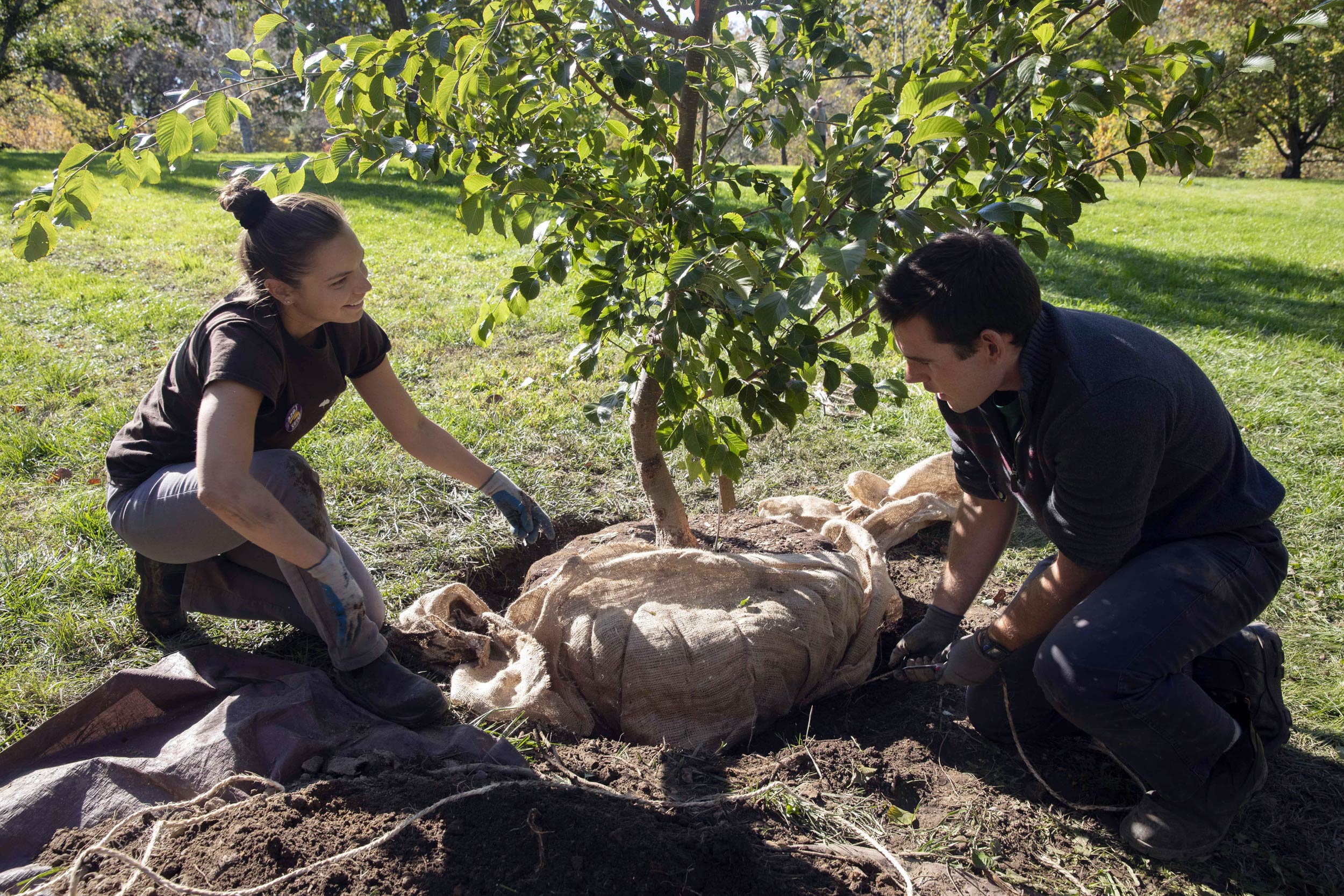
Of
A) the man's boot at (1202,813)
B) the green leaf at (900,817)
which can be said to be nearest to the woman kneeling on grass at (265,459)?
the green leaf at (900,817)

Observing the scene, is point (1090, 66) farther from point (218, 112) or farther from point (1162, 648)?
point (218, 112)

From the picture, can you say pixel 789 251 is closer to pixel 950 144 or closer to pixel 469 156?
pixel 950 144

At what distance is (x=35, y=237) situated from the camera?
1724 millimetres

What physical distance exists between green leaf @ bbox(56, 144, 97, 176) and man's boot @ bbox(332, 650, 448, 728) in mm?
1306

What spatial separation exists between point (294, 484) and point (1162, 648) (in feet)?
6.75

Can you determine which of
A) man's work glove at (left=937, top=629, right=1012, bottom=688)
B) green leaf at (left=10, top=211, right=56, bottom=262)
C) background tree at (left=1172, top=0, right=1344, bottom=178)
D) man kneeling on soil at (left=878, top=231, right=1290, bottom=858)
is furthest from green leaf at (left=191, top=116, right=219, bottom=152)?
background tree at (left=1172, top=0, right=1344, bottom=178)

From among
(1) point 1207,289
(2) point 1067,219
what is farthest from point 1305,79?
(2) point 1067,219

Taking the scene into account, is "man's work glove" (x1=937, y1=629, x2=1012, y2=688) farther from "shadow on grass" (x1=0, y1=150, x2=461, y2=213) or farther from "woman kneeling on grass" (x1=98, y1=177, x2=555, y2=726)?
"shadow on grass" (x1=0, y1=150, x2=461, y2=213)

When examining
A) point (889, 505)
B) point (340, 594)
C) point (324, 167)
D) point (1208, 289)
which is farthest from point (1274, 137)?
point (340, 594)

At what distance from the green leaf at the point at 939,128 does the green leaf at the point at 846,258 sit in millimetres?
295

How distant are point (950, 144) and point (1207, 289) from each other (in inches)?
242

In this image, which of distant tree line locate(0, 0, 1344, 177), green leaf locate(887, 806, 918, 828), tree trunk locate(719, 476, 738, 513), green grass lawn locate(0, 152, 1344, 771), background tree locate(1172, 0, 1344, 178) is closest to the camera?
green leaf locate(887, 806, 918, 828)

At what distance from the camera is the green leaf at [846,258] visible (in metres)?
1.25

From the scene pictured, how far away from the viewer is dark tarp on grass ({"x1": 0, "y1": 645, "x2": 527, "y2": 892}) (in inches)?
66.8
